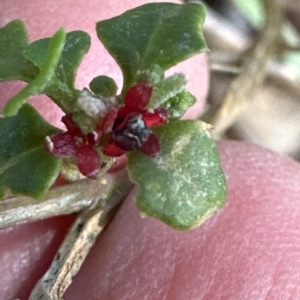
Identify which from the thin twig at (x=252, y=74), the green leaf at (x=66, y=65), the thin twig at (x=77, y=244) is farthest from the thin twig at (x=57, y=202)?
the thin twig at (x=252, y=74)

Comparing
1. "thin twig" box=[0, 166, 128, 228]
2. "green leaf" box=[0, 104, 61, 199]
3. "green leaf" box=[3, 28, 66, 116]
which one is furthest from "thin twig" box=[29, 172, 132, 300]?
"green leaf" box=[3, 28, 66, 116]

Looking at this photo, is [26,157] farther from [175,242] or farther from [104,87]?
[175,242]

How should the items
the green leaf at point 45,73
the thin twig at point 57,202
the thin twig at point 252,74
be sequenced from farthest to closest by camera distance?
the thin twig at point 252,74, the thin twig at point 57,202, the green leaf at point 45,73

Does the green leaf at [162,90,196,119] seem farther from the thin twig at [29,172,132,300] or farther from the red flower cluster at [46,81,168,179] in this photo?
the thin twig at [29,172,132,300]

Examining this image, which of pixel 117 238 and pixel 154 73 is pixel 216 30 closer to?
pixel 117 238

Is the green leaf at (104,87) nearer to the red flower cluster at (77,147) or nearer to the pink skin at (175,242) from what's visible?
the red flower cluster at (77,147)

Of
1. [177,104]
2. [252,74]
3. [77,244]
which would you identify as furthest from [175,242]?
[252,74]

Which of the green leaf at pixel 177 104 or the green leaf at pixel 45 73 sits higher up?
the green leaf at pixel 45 73
